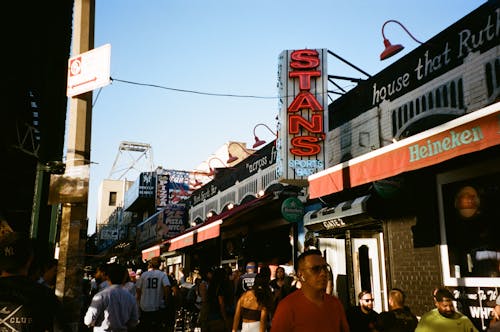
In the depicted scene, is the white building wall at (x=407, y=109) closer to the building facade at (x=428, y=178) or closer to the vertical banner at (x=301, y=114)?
the building facade at (x=428, y=178)

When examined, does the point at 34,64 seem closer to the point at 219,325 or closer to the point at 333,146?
the point at 219,325

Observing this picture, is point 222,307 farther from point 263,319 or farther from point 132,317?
point 132,317

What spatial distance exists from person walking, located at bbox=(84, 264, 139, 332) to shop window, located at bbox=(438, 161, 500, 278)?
5.12 m

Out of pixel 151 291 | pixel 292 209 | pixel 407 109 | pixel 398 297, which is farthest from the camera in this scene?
pixel 292 209

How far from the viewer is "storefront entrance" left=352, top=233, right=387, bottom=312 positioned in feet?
32.3

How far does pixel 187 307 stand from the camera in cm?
1180

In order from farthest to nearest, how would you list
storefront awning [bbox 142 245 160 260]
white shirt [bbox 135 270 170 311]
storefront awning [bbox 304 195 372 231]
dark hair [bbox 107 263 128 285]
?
storefront awning [bbox 142 245 160 260]
white shirt [bbox 135 270 170 311]
storefront awning [bbox 304 195 372 231]
dark hair [bbox 107 263 128 285]

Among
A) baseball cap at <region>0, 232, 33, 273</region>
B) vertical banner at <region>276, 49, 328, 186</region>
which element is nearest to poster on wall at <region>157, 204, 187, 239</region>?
vertical banner at <region>276, 49, 328, 186</region>

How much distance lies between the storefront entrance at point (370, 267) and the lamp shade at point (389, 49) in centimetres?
379

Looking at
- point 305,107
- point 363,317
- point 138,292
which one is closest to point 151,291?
point 138,292

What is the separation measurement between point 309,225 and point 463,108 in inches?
167

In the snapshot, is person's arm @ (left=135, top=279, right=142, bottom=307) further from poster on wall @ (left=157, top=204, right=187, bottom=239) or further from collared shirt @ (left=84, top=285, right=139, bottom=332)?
poster on wall @ (left=157, top=204, right=187, bottom=239)

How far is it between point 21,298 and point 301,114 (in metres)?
8.71

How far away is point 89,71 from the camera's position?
16.7ft
